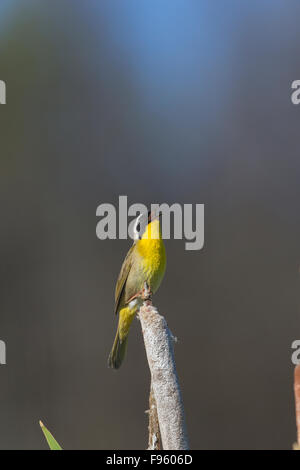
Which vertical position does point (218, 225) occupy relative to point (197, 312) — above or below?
above

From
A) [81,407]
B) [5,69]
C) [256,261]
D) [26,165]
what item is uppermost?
[5,69]

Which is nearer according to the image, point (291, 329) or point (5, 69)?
point (291, 329)

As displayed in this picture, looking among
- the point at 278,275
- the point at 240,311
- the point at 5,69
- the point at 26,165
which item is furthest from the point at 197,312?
the point at 5,69

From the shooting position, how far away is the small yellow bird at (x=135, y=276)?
6.74 ft

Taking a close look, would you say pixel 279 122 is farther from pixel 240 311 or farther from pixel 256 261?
pixel 240 311

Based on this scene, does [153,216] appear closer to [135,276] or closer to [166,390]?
[135,276]

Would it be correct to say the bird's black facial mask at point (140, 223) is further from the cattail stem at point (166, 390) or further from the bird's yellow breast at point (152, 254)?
the cattail stem at point (166, 390)

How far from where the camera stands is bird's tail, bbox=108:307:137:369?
2.04 metres

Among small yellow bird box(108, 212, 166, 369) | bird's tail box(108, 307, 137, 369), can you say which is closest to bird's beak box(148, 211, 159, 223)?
small yellow bird box(108, 212, 166, 369)

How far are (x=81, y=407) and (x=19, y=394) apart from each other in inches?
13.7

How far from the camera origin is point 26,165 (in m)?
3.49

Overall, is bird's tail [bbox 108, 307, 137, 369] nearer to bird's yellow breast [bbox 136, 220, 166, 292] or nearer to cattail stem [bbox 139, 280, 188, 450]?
bird's yellow breast [bbox 136, 220, 166, 292]

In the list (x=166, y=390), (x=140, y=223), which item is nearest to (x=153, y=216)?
(x=140, y=223)

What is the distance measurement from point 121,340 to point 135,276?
0.76 feet
